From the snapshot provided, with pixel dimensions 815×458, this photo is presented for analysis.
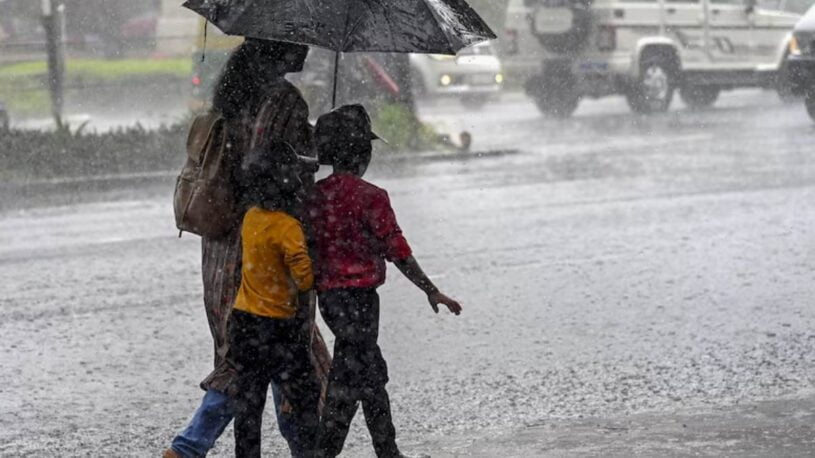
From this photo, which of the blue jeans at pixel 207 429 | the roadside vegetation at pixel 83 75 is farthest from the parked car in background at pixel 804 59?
the blue jeans at pixel 207 429

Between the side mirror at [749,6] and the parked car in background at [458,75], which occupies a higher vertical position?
the side mirror at [749,6]

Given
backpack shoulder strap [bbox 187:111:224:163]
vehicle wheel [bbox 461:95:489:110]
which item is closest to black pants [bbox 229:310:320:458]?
backpack shoulder strap [bbox 187:111:224:163]

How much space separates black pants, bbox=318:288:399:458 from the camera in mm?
4879

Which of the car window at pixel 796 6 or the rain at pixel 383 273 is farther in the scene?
the car window at pixel 796 6

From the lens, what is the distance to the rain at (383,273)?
4.84m

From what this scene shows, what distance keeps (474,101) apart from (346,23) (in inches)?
827

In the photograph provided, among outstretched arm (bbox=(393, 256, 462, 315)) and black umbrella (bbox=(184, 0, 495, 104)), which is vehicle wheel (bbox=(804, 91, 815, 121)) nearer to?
black umbrella (bbox=(184, 0, 495, 104))

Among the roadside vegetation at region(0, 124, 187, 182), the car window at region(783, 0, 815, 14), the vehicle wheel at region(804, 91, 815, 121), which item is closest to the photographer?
the roadside vegetation at region(0, 124, 187, 182)

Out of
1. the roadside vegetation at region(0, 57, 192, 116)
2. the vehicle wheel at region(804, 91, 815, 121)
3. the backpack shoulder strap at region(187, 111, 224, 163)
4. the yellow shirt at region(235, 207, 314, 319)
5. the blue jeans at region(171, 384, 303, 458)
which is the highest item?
the backpack shoulder strap at region(187, 111, 224, 163)

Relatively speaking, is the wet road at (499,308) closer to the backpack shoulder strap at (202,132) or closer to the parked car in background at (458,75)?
the backpack shoulder strap at (202,132)

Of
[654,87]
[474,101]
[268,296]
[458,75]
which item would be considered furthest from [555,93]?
[268,296]

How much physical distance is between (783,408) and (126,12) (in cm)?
3180

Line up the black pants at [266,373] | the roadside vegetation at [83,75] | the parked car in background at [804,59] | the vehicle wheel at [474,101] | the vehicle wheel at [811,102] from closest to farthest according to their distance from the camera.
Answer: the black pants at [266,373], the parked car in background at [804,59], the vehicle wheel at [811,102], the vehicle wheel at [474,101], the roadside vegetation at [83,75]

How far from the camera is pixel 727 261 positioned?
9766mm
